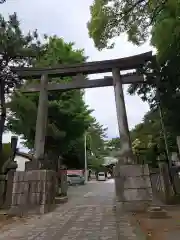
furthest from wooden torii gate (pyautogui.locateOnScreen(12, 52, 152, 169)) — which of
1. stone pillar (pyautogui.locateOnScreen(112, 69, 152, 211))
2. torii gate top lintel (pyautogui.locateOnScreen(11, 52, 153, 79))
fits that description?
stone pillar (pyautogui.locateOnScreen(112, 69, 152, 211))

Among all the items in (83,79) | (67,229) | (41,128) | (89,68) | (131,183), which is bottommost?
(67,229)

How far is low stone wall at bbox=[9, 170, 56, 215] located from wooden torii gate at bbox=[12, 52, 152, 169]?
0.84m

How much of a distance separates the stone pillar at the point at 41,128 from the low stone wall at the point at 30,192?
20.2 inches

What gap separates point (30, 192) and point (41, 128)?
104 inches

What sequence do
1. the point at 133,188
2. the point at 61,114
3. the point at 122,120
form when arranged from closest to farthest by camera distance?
the point at 133,188, the point at 122,120, the point at 61,114

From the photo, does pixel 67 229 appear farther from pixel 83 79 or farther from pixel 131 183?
pixel 83 79

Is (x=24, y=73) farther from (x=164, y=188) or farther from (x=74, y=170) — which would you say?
(x=74, y=170)

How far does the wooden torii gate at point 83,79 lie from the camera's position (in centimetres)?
1063

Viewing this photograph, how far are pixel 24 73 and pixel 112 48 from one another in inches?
206

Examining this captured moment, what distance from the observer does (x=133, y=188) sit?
9344mm

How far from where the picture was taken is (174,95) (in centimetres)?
1091

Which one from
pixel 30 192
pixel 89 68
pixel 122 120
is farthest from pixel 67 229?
pixel 89 68

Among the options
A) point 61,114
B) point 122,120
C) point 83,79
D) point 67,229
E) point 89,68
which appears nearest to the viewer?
point 67,229

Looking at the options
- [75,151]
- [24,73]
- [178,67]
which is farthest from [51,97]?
[75,151]
